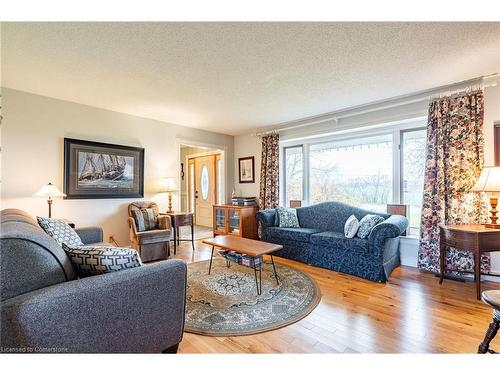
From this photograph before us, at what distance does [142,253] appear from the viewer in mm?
3438

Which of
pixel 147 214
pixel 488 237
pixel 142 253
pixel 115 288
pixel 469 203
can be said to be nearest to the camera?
pixel 115 288

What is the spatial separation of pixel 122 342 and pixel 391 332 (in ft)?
5.89

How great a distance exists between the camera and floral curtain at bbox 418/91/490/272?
2797 mm

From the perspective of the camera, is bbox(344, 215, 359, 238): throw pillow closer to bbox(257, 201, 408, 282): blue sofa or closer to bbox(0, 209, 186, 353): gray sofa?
bbox(257, 201, 408, 282): blue sofa

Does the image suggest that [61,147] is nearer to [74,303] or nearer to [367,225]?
[74,303]

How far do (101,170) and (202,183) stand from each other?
9.80ft

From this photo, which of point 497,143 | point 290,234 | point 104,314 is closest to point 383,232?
point 290,234

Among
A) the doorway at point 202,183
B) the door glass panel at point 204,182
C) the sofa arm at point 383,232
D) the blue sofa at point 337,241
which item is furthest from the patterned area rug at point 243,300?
the door glass panel at point 204,182

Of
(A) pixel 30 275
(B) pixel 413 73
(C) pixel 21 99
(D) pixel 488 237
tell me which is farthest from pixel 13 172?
(D) pixel 488 237

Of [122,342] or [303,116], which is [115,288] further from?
[303,116]

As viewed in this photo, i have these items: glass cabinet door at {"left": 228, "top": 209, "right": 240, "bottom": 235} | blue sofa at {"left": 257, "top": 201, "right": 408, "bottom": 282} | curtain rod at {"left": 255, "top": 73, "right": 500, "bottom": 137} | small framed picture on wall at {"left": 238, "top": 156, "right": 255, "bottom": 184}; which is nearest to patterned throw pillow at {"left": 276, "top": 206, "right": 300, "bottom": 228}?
blue sofa at {"left": 257, "top": 201, "right": 408, "bottom": 282}

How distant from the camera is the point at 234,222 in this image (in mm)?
4914

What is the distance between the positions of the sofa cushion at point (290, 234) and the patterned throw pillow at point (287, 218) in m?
0.16
